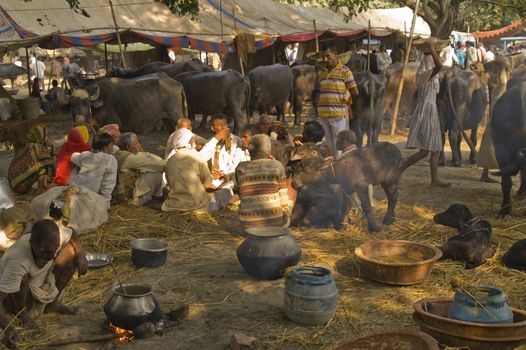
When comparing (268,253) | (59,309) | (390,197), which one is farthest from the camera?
(390,197)

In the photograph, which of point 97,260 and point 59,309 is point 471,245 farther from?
point 59,309

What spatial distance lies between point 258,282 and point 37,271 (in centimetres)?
183

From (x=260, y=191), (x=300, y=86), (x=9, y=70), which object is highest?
(x=260, y=191)

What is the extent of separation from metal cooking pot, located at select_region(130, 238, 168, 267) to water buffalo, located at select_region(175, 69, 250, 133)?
7.64 meters

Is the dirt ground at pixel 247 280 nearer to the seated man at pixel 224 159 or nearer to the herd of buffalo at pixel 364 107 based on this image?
the herd of buffalo at pixel 364 107

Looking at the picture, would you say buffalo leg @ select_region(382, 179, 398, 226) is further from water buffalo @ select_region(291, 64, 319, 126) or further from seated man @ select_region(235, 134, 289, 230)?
water buffalo @ select_region(291, 64, 319, 126)

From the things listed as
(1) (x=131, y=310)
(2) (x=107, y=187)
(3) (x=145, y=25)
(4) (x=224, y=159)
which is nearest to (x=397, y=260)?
(1) (x=131, y=310)

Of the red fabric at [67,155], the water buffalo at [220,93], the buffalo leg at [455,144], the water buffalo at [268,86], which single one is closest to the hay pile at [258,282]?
the red fabric at [67,155]

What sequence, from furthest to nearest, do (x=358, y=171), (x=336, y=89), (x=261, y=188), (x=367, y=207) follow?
(x=336, y=89)
(x=367, y=207)
(x=358, y=171)
(x=261, y=188)

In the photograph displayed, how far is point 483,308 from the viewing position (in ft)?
13.0

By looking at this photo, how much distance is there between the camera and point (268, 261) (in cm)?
549

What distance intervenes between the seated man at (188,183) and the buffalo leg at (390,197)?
2084 millimetres

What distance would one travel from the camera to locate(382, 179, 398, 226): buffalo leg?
7.05 metres

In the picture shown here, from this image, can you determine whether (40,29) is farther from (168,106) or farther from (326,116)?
(326,116)
